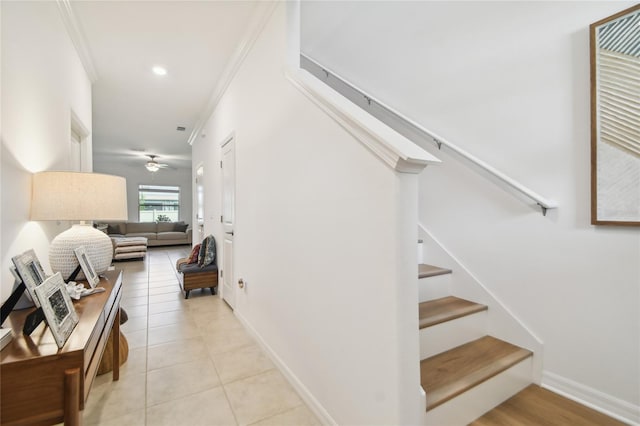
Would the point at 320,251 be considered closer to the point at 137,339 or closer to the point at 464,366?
the point at 464,366

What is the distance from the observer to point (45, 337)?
3.08ft

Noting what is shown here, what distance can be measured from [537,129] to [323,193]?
4.57 feet

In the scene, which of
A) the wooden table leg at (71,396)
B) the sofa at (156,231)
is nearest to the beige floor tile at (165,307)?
the wooden table leg at (71,396)

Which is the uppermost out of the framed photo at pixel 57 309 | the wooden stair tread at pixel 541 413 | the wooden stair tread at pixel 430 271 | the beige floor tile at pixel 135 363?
the framed photo at pixel 57 309

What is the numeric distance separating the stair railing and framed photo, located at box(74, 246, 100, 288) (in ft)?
7.68

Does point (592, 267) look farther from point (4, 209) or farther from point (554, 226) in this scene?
point (4, 209)

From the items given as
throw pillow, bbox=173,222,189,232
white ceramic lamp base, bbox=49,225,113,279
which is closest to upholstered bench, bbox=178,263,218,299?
white ceramic lamp base, bbox=49,225,113,279

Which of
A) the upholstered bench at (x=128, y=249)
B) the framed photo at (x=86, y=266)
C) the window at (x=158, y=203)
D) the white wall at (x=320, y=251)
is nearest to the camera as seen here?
the white wall at (x=320, y=251)

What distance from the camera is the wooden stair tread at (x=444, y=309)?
1635mm

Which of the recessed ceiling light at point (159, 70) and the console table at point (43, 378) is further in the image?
the recessed ceiling light at point (159, 70)

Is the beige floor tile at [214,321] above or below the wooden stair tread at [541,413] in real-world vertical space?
below

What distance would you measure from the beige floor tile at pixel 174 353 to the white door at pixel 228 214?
76 centimetres

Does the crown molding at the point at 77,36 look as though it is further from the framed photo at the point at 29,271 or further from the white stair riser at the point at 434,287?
the white stair riser at the point at 434,287

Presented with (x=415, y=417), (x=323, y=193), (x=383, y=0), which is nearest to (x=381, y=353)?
(x=415, y=417)
